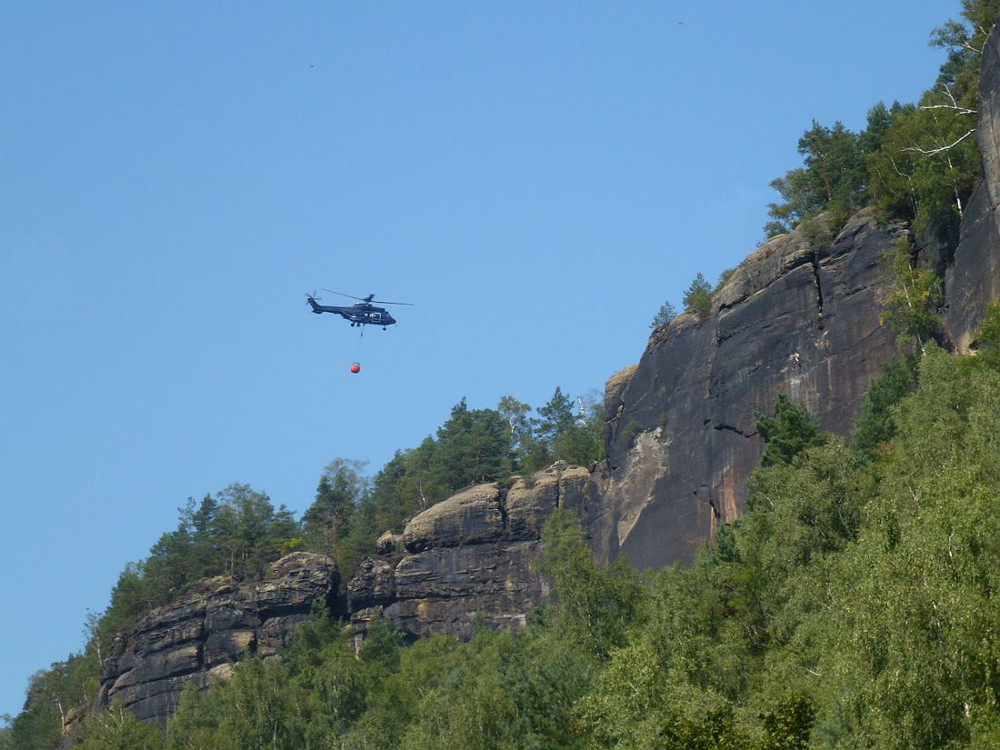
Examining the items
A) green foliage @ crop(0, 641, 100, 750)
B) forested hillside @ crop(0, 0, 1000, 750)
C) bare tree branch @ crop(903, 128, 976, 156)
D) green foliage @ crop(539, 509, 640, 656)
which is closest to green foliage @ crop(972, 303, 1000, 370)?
forested hillside @ crop(0, 0, 1000, 750)

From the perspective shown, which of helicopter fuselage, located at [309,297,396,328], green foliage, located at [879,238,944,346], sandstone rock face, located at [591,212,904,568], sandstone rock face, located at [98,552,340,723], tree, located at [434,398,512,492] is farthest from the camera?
tree, located at [434,398,512,492]

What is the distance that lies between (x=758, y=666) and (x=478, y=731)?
39.7 feet

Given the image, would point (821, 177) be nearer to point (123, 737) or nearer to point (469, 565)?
point (469, 565)

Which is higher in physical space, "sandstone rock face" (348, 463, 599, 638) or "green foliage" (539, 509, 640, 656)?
"sandstone rock face" (348, 463, 599, 638)

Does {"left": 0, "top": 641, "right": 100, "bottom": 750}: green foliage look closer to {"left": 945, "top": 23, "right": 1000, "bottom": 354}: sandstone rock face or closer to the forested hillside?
the forested hillside

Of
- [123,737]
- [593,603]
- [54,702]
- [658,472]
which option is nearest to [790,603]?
[593,603]

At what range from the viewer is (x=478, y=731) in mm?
56125

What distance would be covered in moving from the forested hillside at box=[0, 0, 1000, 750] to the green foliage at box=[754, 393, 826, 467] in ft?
0.39

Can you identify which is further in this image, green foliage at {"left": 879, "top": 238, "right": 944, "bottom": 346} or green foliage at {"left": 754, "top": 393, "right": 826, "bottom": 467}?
green foliage at {"left": 879, "top": 238, "right": 944, "bottom": 346}

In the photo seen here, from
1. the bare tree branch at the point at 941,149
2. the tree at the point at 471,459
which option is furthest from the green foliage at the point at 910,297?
the tree at the point at 471,459

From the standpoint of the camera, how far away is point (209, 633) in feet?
326

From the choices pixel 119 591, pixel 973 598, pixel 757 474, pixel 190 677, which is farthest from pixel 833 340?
pixel 119 591

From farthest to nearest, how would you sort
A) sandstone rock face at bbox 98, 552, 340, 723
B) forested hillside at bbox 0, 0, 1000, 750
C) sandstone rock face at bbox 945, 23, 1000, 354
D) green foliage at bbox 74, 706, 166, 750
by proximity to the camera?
1. sandstone rock face at bbox 98, 552, 340, 723
2. green foliage at bbox 74, 706, 166, 750
3. sandstone rock face at bbox 945, 23, 1000, 354
4. forested hillside at bbox 0, 0, 1000, 750

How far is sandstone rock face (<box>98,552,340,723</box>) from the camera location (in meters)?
97.8
